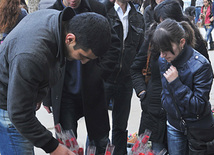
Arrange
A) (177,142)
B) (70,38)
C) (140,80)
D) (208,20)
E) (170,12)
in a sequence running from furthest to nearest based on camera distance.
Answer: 1. (208,20)
2. (140,80)
3. (170,12)
4. (177,142)
5. (70,38)

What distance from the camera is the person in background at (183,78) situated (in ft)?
6.84

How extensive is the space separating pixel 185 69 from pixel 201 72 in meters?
0.11

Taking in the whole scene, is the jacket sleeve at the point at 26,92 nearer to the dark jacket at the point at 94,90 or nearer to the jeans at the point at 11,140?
the jeans at the point at 11,140

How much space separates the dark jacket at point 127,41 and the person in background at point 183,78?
33.1 inches

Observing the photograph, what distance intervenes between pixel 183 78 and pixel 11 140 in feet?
4.18

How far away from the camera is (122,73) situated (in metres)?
3.14

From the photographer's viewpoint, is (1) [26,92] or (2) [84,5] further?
(2) [84,5]

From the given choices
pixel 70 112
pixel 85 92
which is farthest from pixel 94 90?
→ pixel 70 112

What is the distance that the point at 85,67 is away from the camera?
95.9 inches

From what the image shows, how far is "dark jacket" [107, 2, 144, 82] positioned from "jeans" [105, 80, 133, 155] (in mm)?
78

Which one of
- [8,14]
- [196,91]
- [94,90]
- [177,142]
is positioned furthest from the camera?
[8,14]

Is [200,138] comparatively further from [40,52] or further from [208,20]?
[208,20]

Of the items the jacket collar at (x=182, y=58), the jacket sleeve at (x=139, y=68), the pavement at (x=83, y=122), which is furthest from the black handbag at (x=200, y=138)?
the pavement at (x=83, y=122)

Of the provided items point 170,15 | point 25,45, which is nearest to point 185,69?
point 170,15
